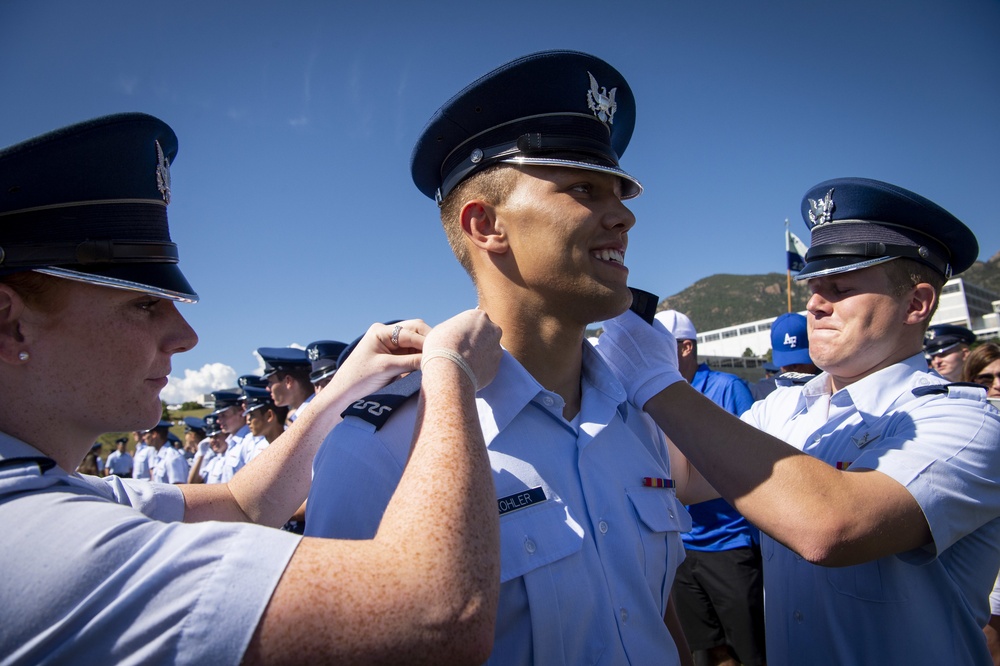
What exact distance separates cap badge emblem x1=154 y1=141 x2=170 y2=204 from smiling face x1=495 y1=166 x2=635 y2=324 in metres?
1.17

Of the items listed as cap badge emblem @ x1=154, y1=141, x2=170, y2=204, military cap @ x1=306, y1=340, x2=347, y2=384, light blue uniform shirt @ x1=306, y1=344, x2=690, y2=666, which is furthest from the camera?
military cap @ x1=306, y1=340, x2=347, y2=384

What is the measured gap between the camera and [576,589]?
1733 millimetres

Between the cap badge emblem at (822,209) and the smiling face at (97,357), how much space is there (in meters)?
2.92

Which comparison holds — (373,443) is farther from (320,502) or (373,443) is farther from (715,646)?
(715,646)

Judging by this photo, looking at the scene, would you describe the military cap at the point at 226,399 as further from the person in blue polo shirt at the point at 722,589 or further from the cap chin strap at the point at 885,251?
the cap chin strap at the point at 885,251

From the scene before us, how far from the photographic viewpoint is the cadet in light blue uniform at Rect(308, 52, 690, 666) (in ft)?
5.53

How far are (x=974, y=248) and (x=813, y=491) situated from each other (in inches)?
70.7

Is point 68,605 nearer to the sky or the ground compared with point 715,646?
nearer to the sky

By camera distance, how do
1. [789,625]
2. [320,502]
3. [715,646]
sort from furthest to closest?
[715,646] → [789,625] → [320,502]

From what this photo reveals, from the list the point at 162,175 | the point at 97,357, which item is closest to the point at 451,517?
the point at 97,357

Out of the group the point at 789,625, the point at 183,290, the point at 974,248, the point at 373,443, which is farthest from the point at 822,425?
the point at 183,290

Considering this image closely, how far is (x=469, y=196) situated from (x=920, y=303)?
6.92ft

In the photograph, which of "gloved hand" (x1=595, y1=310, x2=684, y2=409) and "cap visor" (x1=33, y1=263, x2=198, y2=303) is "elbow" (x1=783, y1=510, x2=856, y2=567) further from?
"cap visor" (x1=33, y1=263, x2=198, y2=303)

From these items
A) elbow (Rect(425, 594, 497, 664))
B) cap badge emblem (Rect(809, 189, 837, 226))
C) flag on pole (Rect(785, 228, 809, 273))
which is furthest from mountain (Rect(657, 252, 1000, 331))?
elbow (Rect(425, 594, 497, 664))
